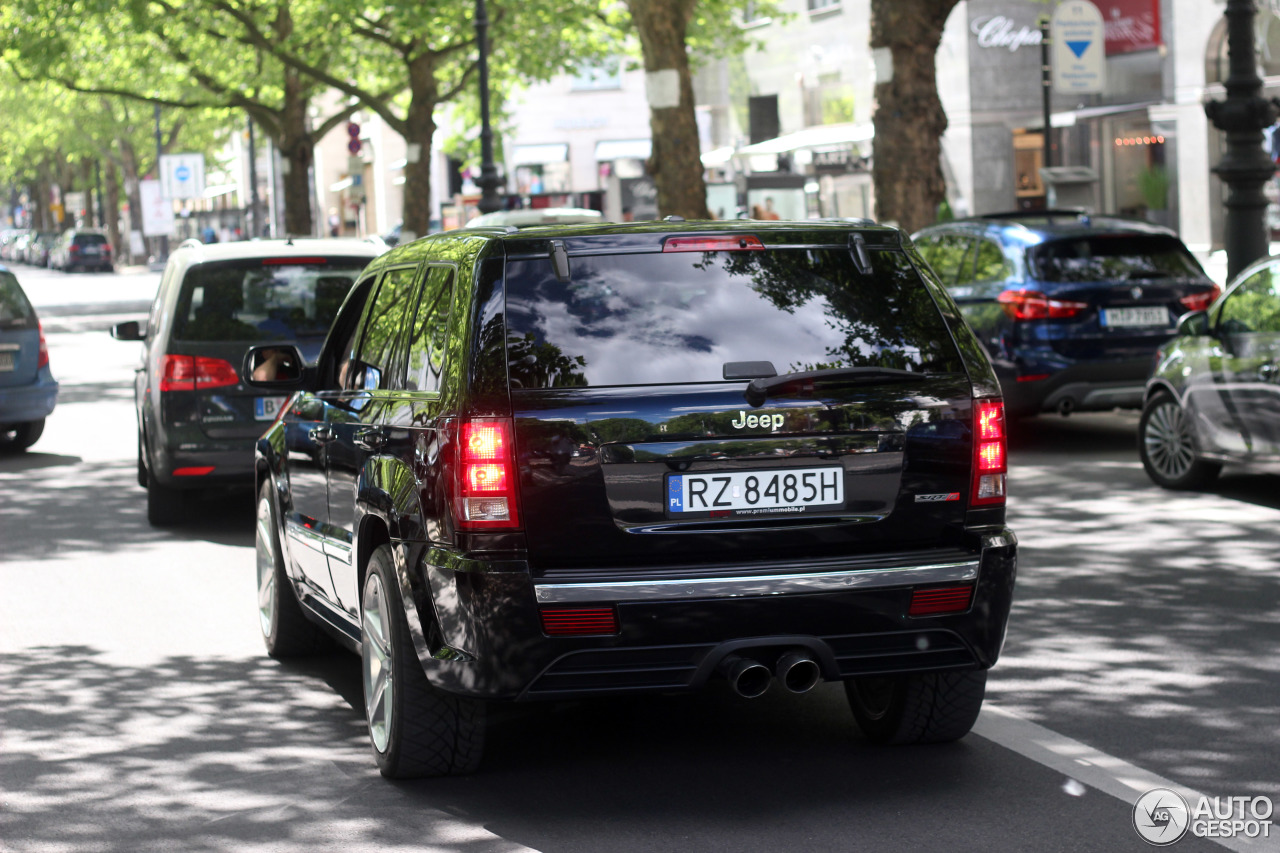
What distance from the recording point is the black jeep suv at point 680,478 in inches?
199

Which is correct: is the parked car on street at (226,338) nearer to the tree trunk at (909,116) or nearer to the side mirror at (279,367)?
the side mirror at (279,367)

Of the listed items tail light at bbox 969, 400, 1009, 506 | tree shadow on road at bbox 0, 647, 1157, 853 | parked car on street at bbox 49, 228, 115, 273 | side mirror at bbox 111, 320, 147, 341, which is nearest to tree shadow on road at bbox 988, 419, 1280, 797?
tree shadow on road at bbox 0, 647, 1157, 853

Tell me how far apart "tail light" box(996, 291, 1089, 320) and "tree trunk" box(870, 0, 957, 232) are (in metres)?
5.69

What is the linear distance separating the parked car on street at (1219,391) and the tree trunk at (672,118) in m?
12.3

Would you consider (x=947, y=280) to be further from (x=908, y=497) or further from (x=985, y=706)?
(x=908, y=497)

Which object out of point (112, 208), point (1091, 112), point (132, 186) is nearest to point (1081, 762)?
point (1091, 112)

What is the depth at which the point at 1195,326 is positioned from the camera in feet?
37.1

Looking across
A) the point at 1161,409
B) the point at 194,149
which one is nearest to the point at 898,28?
the point at 1161,409

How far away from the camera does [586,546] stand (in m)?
5.09

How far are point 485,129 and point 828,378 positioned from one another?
80.5ft

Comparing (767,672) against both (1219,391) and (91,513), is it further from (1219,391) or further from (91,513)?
(91,513)

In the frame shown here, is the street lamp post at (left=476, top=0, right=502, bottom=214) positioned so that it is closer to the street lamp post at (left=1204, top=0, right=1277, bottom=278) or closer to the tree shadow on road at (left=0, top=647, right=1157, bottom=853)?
the street lamp post at (left=1204, top=0, right=1277, bottom=278)

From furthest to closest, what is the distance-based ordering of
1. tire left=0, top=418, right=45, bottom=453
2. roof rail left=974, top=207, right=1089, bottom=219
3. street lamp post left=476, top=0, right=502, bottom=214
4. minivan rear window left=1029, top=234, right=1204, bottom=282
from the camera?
street lamp post left=476, top=0, right=502, bottom=214 → tire left=0, top=418, right=45, bottom=453 → roof rail left=974, top=207, right=1089, bottom=219 → minivan rear window left=1029, top=234, right=1204, bottom=282

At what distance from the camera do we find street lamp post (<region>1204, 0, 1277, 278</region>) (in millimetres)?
14344
